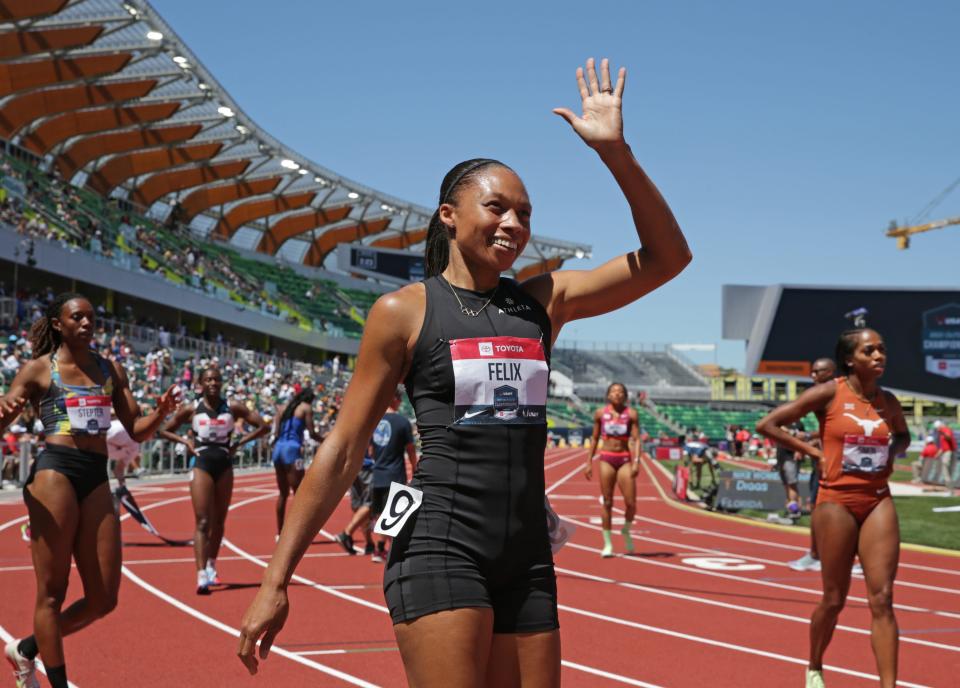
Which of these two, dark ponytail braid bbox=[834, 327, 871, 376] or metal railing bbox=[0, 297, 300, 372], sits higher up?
metal railing bbox=[0, 297, 300, 372]

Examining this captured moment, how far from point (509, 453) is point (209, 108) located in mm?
45391

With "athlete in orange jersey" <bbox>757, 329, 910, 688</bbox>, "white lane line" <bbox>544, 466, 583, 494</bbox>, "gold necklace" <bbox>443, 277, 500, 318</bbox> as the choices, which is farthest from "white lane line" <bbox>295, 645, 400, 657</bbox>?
"white lane line" <bbox>544, 466, 583, 494</bbox>

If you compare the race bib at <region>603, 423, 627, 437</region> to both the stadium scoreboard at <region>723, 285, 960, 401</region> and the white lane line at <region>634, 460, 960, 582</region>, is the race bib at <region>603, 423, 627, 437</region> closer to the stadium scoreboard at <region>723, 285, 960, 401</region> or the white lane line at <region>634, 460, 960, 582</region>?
the white lane line at <region>634, 460, 960, 582</region>

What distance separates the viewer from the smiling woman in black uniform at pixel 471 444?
2545 mm

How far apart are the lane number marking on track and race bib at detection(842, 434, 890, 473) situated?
6066mm

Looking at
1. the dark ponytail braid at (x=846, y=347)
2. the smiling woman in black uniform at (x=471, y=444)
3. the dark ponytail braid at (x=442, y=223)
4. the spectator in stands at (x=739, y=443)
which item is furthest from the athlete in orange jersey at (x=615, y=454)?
the spectator in stands at (x=739, y=443)

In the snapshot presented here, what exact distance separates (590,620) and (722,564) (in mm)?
4071

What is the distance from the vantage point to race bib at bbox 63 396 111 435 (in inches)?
214

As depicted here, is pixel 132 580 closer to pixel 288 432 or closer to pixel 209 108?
pixel 288 432

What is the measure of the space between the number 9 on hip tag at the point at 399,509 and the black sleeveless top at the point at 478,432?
27 mm

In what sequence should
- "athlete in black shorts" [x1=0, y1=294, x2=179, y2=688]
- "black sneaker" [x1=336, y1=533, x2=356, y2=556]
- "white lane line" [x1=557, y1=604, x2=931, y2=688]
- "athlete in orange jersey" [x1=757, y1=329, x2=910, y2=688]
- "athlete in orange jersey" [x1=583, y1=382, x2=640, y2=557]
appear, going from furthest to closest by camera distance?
"athlete in orange jersey" [x1=583, y1=382, x2=640, y2=557], "black sneaker" [x1=336, y1=533, x2=356, y2=556], "white lane line" [x1=557, y1=604, x2=931, y2=688], "athlete in orange jersey" [x1=757, y1=329, x2=910, y2=688], "athlete in black shorts" [x1=0, y1=294, x2=179, y2=688]

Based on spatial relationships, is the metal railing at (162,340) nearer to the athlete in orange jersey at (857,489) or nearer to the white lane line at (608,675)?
the white lane line at (608,675)

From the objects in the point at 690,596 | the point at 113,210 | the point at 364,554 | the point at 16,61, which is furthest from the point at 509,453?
the point at 113,210

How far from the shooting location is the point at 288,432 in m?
12.8
